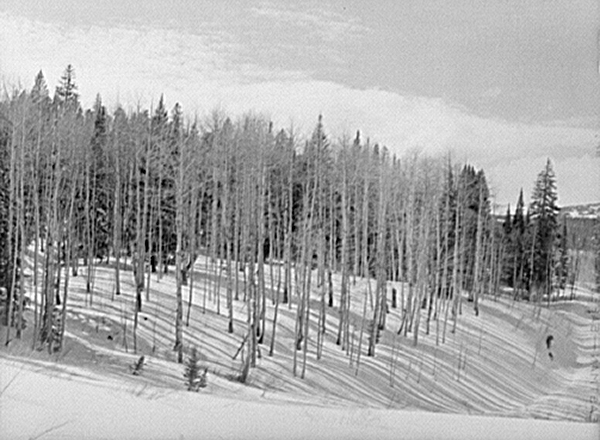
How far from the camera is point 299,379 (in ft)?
13.6

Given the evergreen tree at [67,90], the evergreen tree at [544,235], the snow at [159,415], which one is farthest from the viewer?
the evergreen tree at [544,235]

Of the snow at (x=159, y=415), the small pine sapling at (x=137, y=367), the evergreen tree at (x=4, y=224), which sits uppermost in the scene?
the evergreen tree at (x=4, y=224)

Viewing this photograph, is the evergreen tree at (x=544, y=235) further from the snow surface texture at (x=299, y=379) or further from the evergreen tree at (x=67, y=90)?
the evergreen tree at (x=67, y=90)

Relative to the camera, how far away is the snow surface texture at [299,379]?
12.8ft

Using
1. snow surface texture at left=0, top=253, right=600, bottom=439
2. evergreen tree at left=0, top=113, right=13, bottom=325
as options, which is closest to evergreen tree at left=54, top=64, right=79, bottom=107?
evergreen tree at left=0, top=113, right=13, bottom=325

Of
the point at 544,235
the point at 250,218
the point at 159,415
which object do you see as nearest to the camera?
the point at 159,415

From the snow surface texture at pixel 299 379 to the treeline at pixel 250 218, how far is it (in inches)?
2.7

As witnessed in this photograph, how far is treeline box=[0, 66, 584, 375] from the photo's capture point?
3.94m

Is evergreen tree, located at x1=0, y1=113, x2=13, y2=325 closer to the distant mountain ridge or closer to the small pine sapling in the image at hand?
the small pine sapling

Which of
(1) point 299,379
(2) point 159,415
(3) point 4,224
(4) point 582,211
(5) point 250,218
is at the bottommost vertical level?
(2) point 159,415

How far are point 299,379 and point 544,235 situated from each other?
1.54m

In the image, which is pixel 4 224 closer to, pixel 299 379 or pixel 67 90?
pixel 67 90

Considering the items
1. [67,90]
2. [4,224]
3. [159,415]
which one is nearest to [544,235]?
[159,415]

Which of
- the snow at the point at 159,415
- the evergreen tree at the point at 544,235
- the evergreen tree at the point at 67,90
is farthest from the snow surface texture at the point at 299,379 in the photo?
the evergreen tree at the point at 67,90
